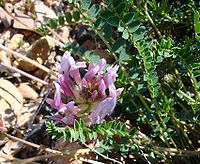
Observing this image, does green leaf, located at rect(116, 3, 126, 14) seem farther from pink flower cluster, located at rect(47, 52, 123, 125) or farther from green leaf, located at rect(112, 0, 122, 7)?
pink flower cluster, located at rect(47, 52, 123, 125)

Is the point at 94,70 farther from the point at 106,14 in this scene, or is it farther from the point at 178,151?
the point at 178,151

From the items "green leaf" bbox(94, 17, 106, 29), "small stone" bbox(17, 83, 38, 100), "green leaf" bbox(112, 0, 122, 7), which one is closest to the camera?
"green leaf" bbox(112, 0, 122, 7)

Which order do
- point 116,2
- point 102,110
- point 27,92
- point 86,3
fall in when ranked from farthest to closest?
1. point 27,92
2. point 86,3
3. point 116,2
4. point 102,110

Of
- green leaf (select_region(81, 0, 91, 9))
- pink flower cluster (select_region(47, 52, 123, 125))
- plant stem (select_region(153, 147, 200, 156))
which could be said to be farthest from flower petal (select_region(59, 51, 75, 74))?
plant stem (select_region(153, 147, 200, 156))

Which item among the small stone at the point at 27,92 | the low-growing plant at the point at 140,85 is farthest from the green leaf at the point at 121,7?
the small stone at the point at 27,92

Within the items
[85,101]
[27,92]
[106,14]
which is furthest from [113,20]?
[27,92]

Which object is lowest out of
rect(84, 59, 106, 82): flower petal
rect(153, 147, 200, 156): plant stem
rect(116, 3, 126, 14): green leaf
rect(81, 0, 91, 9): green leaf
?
rect(153, 147, 200, 156): plant stem

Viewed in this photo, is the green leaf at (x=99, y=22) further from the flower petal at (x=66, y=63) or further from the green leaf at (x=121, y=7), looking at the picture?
the flower petal at (x=66, y=63)
